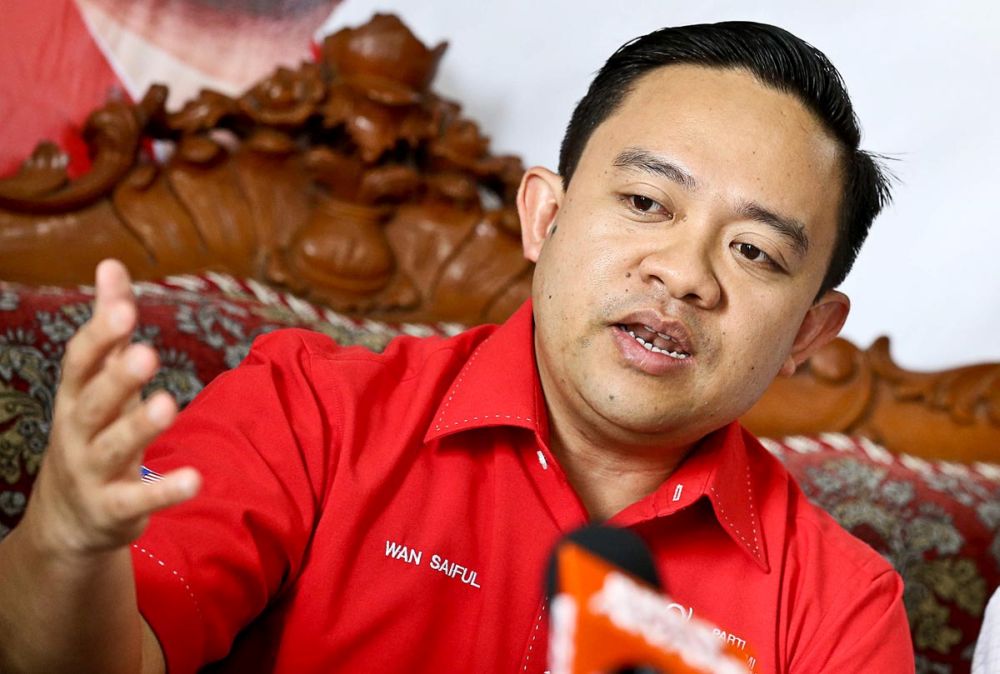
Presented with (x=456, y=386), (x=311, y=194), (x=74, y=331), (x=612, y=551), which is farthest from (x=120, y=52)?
(x=612, y=551)

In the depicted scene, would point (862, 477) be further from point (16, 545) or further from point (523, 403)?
point (16, 545)

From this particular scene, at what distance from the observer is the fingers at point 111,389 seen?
0.63 m

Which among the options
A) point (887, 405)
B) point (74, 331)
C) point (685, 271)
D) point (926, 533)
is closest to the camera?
point (685, 271)

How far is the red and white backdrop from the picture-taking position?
6.50 ft

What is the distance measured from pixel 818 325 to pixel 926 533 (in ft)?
2.01

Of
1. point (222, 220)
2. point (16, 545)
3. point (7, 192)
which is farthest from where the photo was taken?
point (222, 220)

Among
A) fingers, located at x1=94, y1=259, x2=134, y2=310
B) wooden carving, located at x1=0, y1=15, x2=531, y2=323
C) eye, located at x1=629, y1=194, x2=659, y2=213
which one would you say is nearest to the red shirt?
eye, located at x1=629, y1=194, x2=659, y2=213

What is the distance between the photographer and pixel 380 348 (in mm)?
1656

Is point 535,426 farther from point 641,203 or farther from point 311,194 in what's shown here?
point 311,194

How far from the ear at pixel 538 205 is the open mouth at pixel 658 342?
25 centimetres

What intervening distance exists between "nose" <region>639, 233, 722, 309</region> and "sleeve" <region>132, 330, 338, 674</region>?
35 cm

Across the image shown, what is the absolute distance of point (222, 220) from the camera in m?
1.90

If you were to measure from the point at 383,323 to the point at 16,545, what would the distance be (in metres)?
1.21

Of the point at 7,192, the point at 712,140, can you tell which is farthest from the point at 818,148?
the point at 7,192
